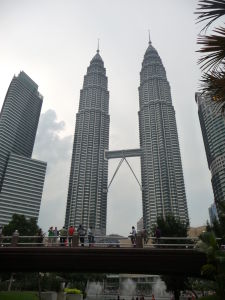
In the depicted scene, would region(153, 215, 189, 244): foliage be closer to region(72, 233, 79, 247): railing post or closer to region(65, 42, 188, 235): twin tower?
region(72, 233, 79, 247): railing post

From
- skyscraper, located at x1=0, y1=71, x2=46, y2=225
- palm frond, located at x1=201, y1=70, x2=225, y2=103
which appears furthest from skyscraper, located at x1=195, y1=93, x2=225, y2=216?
skyscraper, located at x1=0, y1=71, x2=46, y2=225

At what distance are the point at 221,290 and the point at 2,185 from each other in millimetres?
177160

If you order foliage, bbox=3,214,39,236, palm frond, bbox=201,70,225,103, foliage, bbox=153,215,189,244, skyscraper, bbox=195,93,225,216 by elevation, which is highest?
skyscraper, bbox=195,93,225,216

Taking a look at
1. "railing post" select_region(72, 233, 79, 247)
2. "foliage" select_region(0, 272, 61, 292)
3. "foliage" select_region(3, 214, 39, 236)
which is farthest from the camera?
"foliage" select_region(3, 214, 39, 236)

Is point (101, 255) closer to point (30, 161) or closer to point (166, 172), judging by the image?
point (166, 172)

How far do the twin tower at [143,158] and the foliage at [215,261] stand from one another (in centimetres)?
8764

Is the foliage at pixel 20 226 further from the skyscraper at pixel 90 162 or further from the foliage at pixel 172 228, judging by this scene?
the skyscraper at pixel 90 162

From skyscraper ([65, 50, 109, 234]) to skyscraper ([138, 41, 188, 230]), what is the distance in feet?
66.3

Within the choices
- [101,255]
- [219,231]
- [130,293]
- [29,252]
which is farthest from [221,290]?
[130,293]

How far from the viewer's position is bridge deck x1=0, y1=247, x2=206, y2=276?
58.4 ft

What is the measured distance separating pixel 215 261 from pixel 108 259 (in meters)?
6.92

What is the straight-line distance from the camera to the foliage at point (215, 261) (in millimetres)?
14531

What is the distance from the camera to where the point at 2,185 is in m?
174

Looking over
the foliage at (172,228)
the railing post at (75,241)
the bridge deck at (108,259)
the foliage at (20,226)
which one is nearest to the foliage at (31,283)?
the foliage at (20,226)
